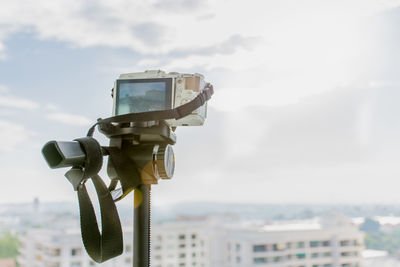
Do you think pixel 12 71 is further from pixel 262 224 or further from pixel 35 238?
pixel 262 224

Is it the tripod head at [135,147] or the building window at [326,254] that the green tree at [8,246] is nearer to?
the building window at [326,254]

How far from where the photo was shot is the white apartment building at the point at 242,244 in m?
3.05

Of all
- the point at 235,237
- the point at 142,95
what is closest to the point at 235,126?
the point at 235,237

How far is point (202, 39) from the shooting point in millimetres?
2104

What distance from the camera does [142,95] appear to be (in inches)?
24.9

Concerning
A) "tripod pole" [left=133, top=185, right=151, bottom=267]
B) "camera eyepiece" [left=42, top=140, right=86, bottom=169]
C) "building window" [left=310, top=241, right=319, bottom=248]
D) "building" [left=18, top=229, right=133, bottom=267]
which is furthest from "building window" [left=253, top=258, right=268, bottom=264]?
"camera eyepiece" [left=42, top=140, right=86, bottom=169]

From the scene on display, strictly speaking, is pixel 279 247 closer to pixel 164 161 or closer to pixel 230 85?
pixel 230 85

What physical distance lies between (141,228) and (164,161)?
0.12 meters

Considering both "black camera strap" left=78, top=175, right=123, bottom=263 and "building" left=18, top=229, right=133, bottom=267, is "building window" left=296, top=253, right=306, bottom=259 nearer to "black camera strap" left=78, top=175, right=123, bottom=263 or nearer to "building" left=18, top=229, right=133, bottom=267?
"building" left=18, top=229, right=133, bottom=267

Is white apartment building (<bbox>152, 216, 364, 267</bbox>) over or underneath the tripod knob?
underneath

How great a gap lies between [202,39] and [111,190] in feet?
5.32

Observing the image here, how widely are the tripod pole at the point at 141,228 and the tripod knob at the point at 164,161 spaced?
0.04 meters

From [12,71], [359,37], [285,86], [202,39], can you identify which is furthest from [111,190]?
A: [12,71]

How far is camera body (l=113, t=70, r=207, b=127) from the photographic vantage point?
0.62 meters
